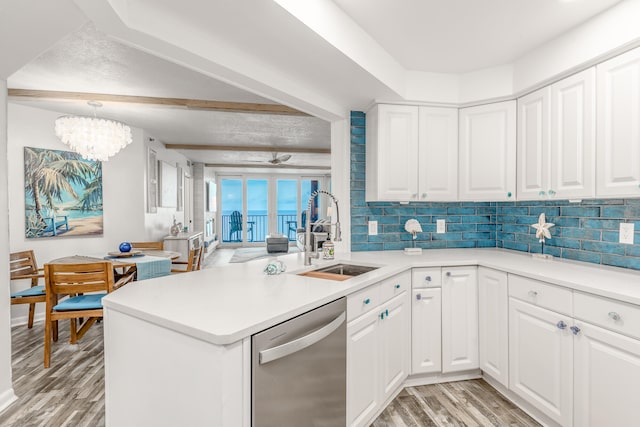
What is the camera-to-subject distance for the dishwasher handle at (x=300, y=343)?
1.08m

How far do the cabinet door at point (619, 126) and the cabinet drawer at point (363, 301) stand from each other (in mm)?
1413

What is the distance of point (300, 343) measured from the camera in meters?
1.23

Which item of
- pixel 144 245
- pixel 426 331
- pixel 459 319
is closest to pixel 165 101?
pixel 144 245

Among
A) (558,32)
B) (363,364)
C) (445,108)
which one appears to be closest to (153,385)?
(363,364)

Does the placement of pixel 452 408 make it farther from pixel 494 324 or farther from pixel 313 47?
pixel 313 47

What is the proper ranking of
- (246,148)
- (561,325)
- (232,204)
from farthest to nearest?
(232,204), (246,148), (561,325)

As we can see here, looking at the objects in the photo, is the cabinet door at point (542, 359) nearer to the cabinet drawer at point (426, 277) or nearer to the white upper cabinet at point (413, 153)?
the cabinet drawer at point (426, 277)

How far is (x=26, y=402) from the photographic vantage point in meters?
2.13

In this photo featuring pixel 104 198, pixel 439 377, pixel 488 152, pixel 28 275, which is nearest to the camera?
pixel 439 377

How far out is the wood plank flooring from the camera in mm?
1924

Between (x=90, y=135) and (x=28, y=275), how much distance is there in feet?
5.08

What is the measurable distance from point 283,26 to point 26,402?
2857 mm

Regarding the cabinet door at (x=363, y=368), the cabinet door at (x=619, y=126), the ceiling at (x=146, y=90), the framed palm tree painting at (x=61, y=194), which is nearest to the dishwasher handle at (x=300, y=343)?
the cabinet door at (x=363, y=368)

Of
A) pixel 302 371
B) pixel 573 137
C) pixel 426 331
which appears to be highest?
pixel 573 137
